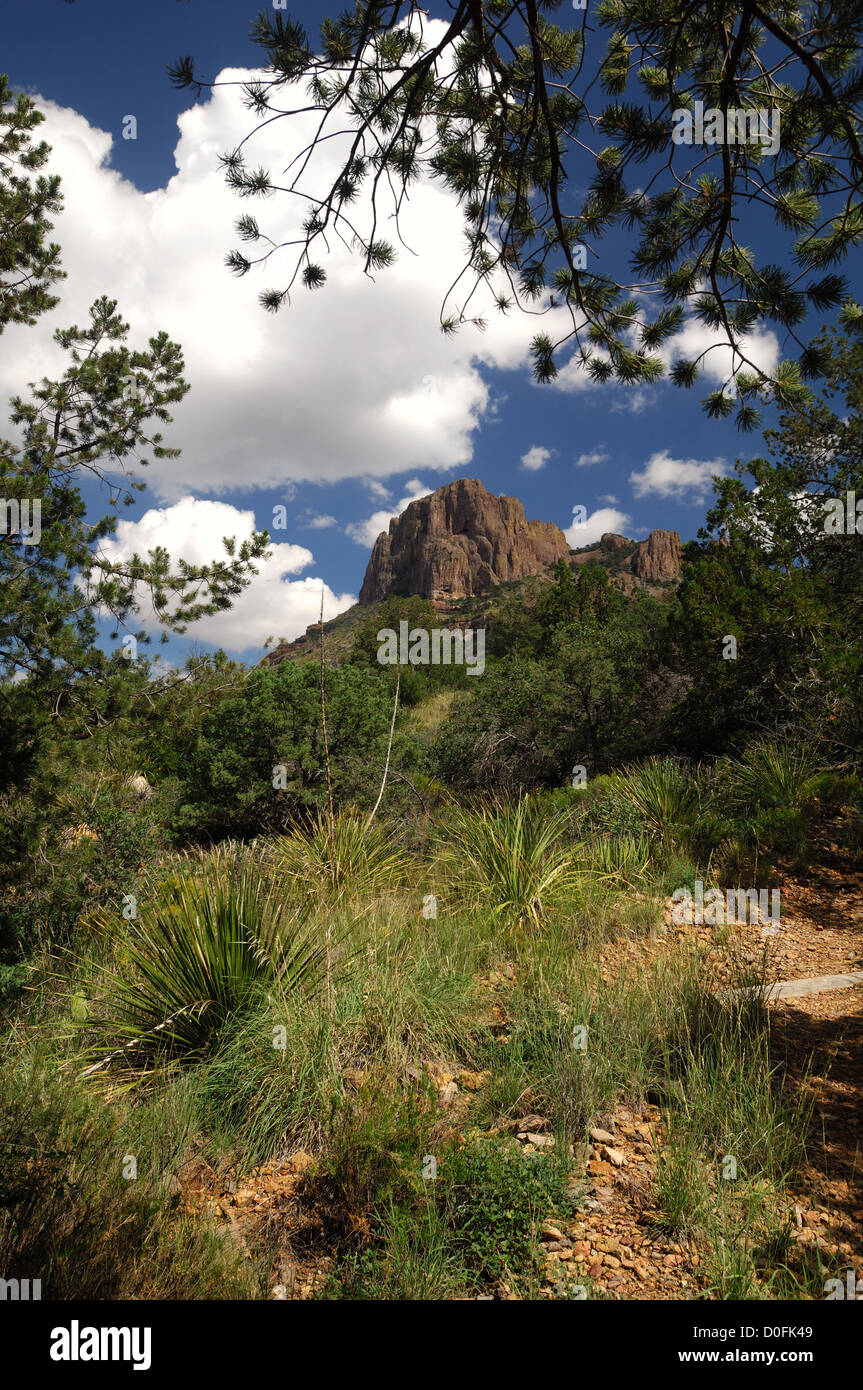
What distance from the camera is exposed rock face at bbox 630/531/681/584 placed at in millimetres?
93137

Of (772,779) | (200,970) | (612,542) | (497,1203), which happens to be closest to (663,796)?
(772,779)

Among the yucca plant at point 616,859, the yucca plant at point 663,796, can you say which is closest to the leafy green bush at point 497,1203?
the yucca plant at point 616,859

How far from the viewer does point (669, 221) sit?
3863 mm

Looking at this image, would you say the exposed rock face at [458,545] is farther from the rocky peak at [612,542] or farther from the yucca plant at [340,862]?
the yucca plant at [340,862]

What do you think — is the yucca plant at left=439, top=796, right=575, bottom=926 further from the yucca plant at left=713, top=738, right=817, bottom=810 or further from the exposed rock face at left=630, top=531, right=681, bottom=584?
the exposed rock face at left=630, top=531, right=681, bottom=584

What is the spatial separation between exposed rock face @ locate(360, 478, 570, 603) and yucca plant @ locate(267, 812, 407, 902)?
100 metres

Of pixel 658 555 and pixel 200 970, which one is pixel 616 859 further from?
pixel 658 555

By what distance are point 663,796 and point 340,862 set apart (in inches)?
163

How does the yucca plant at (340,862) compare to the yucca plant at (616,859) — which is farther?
the yucca plant at (616,859)

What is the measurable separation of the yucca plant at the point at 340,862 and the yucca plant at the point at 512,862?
2.08 feet

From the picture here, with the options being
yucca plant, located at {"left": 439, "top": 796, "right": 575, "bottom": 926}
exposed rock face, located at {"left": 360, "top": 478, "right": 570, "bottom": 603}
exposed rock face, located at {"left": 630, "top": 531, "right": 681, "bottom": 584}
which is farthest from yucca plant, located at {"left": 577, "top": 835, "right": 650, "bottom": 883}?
exposed rock face, located at {"left": 360, "top": 478, "right": 570, "bottom": 603}

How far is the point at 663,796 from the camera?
804cm

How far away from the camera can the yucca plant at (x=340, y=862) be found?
553 centimetres
